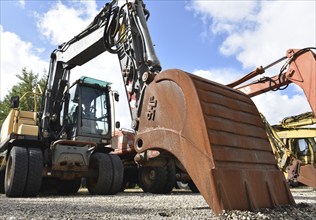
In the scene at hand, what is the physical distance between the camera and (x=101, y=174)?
7.10 metres

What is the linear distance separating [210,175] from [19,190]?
4963 millimetres

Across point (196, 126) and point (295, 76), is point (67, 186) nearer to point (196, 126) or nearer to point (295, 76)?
point (295, 76)

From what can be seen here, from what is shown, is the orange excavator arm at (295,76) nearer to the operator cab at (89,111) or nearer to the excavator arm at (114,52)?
the excavator arm at (114,52)

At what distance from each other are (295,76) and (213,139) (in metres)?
3.85

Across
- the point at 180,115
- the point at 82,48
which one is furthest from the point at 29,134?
the point at 180,115

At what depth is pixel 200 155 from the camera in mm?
Result: 2721

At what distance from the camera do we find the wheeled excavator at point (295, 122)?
5688 mm

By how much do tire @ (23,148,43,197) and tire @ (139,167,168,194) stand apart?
3009 millimetres

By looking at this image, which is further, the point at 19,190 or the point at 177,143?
the point at 19,190

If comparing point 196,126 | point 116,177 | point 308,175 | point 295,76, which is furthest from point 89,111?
point 308,175

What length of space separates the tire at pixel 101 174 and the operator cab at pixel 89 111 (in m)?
0.45

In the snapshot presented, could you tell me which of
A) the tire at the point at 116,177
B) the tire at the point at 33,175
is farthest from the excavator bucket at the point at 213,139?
the tire at the point at 116,177

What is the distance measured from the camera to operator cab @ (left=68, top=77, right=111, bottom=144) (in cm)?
750

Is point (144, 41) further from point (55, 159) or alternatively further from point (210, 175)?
point (55, 159)
